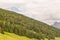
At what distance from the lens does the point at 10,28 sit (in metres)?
200

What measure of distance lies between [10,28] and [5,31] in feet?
29.4

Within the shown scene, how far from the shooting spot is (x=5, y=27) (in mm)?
A: 198375

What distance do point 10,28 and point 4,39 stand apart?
4983 cm

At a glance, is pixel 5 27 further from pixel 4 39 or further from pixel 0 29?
pixel 4 39

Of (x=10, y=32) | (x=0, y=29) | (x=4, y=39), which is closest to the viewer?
(x=4, y=39)

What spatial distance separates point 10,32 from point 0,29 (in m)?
18.0

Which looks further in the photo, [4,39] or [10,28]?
[10,28]

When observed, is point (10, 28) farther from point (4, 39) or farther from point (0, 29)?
point (4, 39)

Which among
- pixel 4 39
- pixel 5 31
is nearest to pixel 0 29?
pixel 5 31

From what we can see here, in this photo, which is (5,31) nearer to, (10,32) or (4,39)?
(10,32)

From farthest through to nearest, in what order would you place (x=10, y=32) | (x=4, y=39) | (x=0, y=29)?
1. (x=10, y=32)
2. (x=0, y=29)
3. (x=4, y=39)

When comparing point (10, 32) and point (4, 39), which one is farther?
point (10, 32)

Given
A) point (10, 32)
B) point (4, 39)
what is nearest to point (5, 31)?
point (10, 32)

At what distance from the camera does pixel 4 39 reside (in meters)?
150
